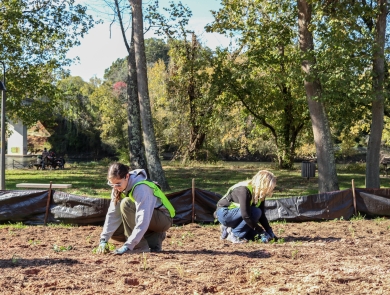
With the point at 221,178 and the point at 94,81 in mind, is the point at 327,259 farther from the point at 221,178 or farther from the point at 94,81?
the point at 94,81

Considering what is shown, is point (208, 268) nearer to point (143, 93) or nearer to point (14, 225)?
point (14, 225)

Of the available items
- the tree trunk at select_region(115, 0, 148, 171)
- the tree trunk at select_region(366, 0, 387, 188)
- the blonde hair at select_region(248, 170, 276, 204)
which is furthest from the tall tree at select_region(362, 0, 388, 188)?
the blonde hair at select_region(248, 170, 276, 204)

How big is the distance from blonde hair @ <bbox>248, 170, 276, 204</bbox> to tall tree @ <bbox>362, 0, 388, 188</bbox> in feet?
31.4

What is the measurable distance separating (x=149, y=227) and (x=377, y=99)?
11507mm

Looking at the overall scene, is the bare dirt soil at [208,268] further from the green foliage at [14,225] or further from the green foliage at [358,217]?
the green foliage at [358,217]

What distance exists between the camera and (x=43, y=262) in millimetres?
5777

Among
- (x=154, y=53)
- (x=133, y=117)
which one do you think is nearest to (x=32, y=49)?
(x=133, y=117)

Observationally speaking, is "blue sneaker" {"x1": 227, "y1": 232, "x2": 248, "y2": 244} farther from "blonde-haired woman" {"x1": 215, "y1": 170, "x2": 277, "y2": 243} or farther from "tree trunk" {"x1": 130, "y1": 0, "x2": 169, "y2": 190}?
"tree trunk" {"x1": 130, "y1": 0, "x2": 169, "y2": 190}

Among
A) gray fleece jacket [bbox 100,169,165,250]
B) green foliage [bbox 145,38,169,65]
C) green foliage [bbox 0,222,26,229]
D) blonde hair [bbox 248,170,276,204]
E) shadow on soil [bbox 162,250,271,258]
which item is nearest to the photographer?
gray fleece jacket [bbox 100,169,165,250]

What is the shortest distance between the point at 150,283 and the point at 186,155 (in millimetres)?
26855

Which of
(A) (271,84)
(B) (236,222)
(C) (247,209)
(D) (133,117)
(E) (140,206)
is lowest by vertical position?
(B) (236,222)

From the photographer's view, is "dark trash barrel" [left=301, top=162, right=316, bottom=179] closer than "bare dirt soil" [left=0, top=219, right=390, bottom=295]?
No

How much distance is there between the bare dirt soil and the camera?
4.58 m

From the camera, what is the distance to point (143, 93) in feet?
56.0
